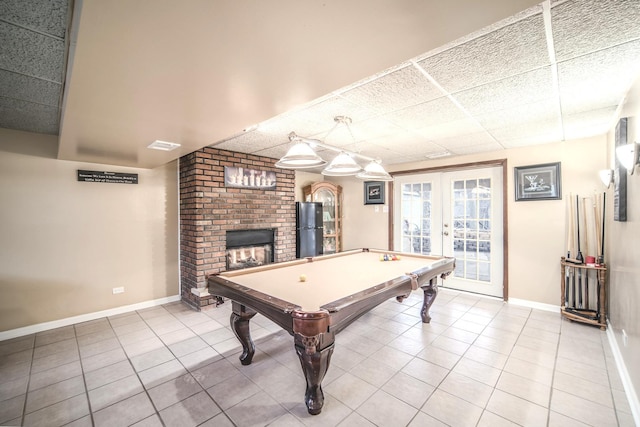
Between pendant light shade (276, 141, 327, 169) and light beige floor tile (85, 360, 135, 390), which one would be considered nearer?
light beige floor tile (85, 360, 135, 390)

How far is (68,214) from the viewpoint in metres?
3.33

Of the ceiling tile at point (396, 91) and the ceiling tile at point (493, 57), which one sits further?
the ceiling tile at point (396, 91)

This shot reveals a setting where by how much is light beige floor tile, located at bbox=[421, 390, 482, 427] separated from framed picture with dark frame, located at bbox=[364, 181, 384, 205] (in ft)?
12.9

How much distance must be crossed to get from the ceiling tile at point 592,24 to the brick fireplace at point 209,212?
3.84m

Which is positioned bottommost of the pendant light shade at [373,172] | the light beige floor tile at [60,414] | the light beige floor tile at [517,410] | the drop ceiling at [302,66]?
the light beige floor tile at [60,414]

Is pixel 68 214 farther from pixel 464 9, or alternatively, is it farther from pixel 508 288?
pixel 508 288

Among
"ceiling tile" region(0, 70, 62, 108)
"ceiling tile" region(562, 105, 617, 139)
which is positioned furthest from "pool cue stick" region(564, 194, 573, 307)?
"ceiling tile" region(0, 70, 62, 108)

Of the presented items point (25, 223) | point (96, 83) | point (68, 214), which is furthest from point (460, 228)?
point (25, 223)

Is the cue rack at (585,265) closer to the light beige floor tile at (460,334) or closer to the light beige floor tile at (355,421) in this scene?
the light beige floor tile at (460,334)

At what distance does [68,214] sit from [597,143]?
6.79 meters

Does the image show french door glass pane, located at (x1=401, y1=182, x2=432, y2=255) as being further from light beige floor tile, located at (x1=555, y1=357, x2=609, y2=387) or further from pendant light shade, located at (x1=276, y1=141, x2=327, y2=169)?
pendant light shade, located at (x1=276, y1=141, x2=327, y2=169)

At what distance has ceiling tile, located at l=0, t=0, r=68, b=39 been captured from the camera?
119 cm

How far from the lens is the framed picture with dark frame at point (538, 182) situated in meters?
3.60

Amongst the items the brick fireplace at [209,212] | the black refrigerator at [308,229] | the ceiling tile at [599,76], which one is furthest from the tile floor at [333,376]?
the ceiling tile at [599,76]
